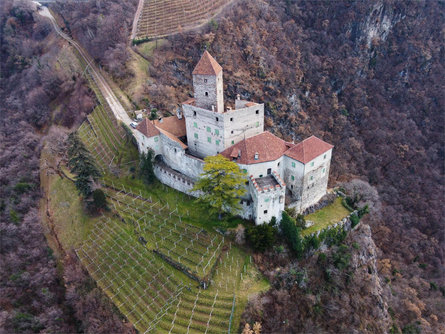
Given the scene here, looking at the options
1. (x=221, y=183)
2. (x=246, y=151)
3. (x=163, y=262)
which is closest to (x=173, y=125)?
(x=246, y=151)

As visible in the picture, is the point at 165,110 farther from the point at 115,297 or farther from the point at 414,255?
the point at 414,255

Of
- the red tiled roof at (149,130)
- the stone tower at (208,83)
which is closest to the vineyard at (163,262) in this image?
the red tiled roof at (149,130)

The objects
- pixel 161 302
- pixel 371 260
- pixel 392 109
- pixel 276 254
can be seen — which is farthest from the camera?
pixel 392 109

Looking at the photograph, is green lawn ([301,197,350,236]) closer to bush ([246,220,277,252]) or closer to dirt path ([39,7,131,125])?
bush ([246,220,277,252])

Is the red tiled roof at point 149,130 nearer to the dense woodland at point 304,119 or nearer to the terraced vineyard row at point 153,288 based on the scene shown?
the terraced vineyard row at point 153,288

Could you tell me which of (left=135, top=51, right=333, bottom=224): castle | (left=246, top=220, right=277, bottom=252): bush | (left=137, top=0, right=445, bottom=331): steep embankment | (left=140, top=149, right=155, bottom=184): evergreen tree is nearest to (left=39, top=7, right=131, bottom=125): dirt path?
(left=137, top=0, right=445, bottom=331): steep embankment

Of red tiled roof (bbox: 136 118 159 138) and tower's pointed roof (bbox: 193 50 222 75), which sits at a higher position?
tower's pointed roof (bbox: 193 50 222 75)

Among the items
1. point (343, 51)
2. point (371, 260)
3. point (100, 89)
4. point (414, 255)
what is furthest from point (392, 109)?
point (100, 89)

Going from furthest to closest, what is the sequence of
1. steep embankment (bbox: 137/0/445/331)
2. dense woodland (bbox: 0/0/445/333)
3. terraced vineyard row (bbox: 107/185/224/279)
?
steep embankment (bbox: 137/0/445/331) → dense woodland (bbox: 0/0/445/333) → terraced vineyard row (bbox: 107/185/224/279)
